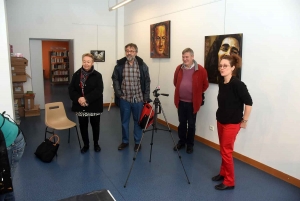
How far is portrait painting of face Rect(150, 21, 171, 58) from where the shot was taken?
17.5 ft

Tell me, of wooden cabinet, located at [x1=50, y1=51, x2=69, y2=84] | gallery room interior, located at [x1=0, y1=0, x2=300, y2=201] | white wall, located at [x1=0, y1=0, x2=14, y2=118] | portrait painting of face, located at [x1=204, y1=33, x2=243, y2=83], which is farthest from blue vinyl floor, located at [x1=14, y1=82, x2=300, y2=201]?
wooden cabinet, located at [x1=50, y1=51, x2=69, y2=84]

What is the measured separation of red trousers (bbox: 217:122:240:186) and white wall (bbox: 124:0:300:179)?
809 mm

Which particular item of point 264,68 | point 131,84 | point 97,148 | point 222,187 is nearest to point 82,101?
point 131,84

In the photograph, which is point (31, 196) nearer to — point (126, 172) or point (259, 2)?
point (126, 172)

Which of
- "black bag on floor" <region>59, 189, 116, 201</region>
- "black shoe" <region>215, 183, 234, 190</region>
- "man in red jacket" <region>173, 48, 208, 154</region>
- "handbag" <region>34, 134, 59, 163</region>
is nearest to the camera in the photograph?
"black bag on floor" <region>59, 189, 116, 201</region>

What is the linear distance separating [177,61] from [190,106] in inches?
58.9

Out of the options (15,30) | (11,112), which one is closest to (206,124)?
(11,112)

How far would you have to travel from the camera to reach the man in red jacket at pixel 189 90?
3795mm

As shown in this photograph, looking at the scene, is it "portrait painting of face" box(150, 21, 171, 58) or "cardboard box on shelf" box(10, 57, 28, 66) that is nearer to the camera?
"portrait painting of face" box(150, 21, 171, 58)

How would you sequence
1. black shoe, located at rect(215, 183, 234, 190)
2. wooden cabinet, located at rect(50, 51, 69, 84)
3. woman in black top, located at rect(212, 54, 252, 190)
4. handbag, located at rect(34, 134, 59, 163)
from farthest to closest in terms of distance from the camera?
wooden cabinet, located at rect(50, 51, 69, 84), handbag, located at rect(34, 134, 59, 163), black shoe, located at rect(215, 183, 234, 190), woman in black top, located at rect(212, 54, 252, 190)

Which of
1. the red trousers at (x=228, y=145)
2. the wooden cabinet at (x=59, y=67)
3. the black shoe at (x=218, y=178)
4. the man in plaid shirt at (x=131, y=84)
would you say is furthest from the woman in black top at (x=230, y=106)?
the wooden cabinet at (x=59, y=67)

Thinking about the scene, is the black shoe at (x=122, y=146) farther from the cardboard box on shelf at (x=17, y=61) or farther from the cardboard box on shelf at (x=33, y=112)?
the cardboard box on shelf at (x=17, y=61)

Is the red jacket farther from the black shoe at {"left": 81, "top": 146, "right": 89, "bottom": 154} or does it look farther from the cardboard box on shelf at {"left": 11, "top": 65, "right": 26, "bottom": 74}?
the cardboard box on shelf at {"left": 11, "top": 65, "right": 26, "bottom": 74}

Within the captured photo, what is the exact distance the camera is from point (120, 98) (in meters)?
4.02
